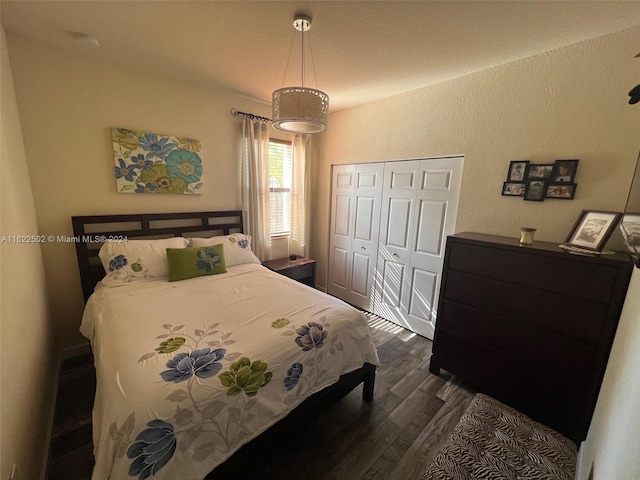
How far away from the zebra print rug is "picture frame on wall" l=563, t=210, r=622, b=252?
1.10 metres

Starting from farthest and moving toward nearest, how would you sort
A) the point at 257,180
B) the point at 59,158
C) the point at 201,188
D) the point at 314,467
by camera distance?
1. the point at 257,180
2. the point at 201,188
3. the point at 59,158
4. the point at 314,467

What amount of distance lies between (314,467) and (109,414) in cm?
106

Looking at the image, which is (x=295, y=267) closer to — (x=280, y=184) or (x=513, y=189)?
(x=280, y=184)

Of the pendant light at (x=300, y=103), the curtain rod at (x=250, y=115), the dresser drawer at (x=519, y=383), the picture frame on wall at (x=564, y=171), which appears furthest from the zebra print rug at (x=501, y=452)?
the curtain rod at (x=250, y=115)

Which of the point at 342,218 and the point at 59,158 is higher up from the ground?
the point at 59,158

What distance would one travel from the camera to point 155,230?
2.51 meters

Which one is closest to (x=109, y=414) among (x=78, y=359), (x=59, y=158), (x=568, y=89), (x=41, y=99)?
(x=78, y=359)

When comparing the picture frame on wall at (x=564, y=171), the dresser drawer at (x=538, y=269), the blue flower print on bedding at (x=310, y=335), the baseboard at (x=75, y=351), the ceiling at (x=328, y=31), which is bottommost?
the baseboard at (x=75, y=351)

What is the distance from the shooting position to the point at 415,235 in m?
2.69

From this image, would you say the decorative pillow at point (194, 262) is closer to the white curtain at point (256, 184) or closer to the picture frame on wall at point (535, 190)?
the white curtain at point (256, 184)

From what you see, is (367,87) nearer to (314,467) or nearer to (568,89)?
(568,89)

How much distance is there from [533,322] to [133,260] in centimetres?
305

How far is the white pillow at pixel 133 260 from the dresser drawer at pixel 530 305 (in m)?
2.44

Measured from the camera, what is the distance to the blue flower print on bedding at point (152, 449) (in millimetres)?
915
